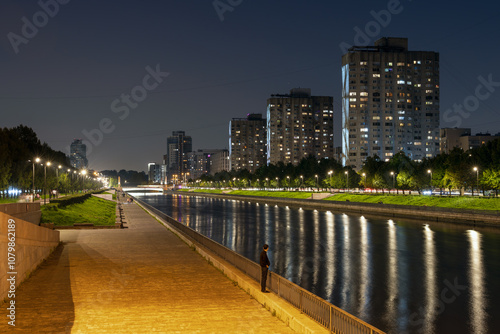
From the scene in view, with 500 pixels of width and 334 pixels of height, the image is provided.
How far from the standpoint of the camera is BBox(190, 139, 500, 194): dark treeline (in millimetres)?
65188

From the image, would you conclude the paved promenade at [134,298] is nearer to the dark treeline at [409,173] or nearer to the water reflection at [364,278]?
the water reflection at [364,278]

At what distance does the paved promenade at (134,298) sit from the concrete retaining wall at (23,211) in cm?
697

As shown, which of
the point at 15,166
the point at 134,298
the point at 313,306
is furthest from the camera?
the point at 15,166

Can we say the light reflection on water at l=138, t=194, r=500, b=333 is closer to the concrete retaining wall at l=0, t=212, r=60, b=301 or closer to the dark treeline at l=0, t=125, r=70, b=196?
the concrete retaining wall at l=0, t=212, r=60, b=301

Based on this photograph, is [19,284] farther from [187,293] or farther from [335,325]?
[335,325]

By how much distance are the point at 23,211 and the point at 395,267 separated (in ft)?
77.6

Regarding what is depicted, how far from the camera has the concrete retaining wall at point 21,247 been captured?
11945mm

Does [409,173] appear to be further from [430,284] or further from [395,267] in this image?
[430,284]

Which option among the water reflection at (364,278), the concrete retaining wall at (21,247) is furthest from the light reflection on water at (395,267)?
the concrete retaining wall at (21,247)

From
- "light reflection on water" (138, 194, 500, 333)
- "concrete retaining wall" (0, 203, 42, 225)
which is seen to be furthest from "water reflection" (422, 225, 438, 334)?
"concrete retaining wall" (0, 203, 42, 225)

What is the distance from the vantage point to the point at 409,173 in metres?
90.2

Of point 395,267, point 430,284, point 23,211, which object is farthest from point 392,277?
point 23,211

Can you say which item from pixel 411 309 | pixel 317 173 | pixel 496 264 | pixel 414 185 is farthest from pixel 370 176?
pixel 411 309

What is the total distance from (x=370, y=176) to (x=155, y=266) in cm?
8658
